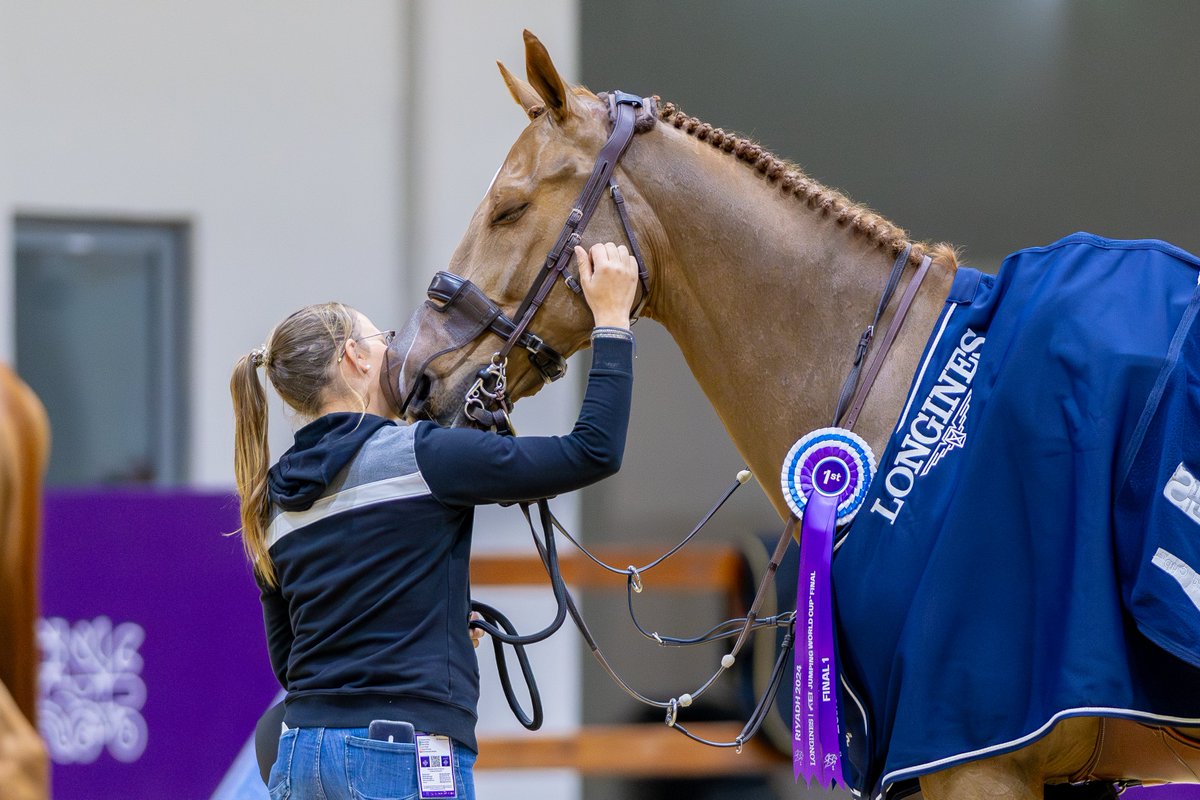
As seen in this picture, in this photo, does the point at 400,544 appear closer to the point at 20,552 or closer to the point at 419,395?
the point at 419,395

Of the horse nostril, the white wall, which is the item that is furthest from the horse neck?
the white wall

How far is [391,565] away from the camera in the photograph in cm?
155

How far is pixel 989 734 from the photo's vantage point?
1.41 metres

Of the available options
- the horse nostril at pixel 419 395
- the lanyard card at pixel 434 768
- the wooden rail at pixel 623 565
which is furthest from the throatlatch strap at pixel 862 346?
the wooden rail at pixel 623 565

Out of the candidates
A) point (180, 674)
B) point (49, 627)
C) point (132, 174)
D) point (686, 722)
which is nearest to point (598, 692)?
point (686, 722)

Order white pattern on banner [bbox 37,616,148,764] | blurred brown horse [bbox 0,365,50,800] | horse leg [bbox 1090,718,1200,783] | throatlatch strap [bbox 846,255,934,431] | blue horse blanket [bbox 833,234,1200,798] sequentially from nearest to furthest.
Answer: blurred brown horse [bbox 0,365,50,800] < blue horse blanket [bbox 833,234,1200,798] < horse leg [bbox 1090,718,1200,783] < throatlatch strap [bbox 846,255,934,431] < white pattern on banner [bbox 37,616,148,764]

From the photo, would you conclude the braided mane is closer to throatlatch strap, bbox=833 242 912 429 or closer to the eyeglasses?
throatlatch strap, bbox=833 242 912 429

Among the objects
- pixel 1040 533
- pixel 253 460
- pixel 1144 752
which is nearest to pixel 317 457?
pixel 253 460

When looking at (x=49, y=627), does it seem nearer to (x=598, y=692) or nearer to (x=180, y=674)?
(x=180, y=674)

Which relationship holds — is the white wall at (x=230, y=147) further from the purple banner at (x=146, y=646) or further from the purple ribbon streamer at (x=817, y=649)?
the purple ribbon streamer at (x=817, y=649)

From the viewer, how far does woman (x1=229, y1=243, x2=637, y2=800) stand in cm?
153

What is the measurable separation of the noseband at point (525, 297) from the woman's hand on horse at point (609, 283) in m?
0.03

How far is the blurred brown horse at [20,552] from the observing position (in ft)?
2.92

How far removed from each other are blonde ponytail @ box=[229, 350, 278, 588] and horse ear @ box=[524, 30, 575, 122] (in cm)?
57
